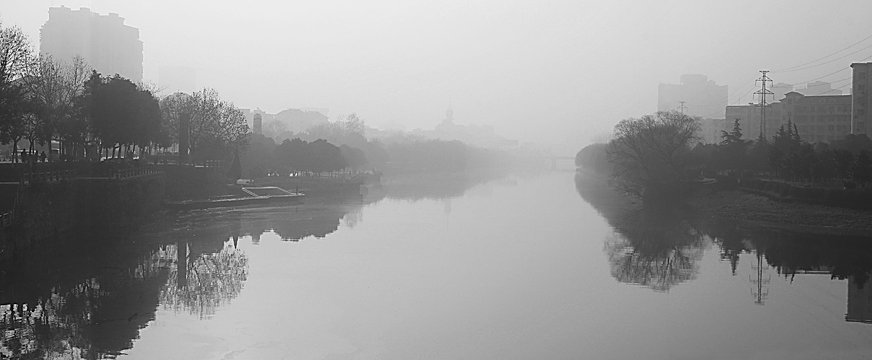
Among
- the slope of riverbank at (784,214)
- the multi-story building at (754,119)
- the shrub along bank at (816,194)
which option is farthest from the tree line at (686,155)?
the multi-story building at (754,119)

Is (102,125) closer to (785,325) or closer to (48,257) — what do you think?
(48,257)

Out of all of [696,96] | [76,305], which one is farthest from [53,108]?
[696,96]

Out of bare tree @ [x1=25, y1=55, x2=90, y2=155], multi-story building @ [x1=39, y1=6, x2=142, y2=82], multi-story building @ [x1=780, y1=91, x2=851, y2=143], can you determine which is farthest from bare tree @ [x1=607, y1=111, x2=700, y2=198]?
multi-story building @ [x1=39, y1=6, x2=142, y2=82]

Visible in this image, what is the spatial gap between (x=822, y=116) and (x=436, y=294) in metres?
42.3

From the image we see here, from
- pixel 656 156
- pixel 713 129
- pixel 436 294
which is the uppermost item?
pixel 713 129

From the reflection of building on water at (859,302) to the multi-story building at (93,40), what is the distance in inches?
1069

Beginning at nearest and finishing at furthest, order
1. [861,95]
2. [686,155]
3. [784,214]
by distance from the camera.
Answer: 1. [784,214]
2. [686,155]
3. [861,95]

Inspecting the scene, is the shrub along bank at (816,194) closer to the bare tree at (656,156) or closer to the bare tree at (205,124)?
the bare tree at (656,156)

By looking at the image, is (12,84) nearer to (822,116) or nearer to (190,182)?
(190,182)

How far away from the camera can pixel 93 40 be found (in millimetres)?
32531

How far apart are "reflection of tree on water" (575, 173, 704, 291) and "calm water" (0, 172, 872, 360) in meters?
0.09

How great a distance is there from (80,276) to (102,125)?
31.2 feet

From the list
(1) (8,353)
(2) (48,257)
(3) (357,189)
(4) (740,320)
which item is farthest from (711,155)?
(1) (8,353)

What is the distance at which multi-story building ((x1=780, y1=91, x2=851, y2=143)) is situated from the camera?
4653 centimetres
